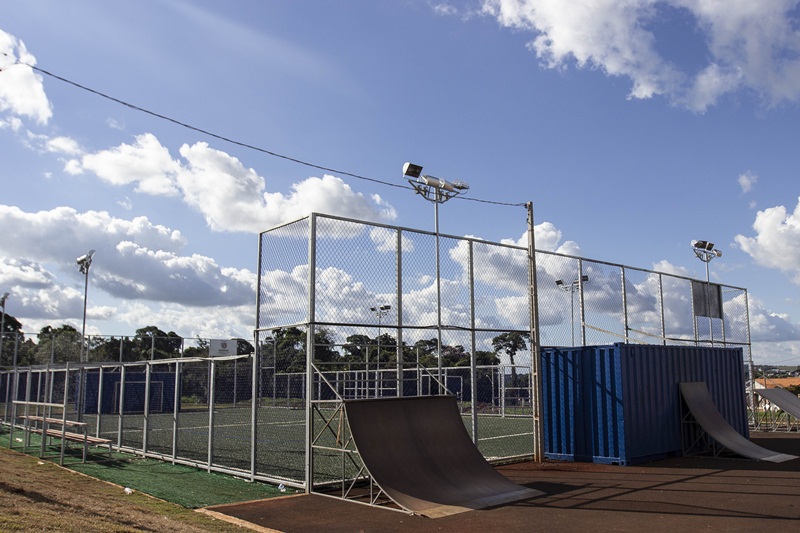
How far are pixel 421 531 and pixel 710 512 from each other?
365cm

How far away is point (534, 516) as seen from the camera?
330 inches

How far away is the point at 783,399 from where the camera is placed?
2066 centimetres

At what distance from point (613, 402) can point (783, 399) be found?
34.9ft

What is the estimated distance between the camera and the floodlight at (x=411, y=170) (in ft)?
40.2

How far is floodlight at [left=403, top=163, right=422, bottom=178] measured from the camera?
12.3 metres

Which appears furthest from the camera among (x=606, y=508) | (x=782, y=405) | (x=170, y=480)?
(x=782, y=405)

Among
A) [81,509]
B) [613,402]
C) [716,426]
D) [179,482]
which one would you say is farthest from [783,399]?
[81,509]

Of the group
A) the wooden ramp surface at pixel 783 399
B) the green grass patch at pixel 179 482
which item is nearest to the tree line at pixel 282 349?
the green grass patch at pixel 179 482

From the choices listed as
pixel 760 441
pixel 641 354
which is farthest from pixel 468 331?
pixel 760 441

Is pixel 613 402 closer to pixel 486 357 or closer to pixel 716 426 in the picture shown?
pixel 716 426

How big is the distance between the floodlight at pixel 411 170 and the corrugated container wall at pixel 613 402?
486 cm

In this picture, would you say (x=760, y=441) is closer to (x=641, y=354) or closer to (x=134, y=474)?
(x=641, y=354)

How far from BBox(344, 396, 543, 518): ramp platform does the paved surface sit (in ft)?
1.07

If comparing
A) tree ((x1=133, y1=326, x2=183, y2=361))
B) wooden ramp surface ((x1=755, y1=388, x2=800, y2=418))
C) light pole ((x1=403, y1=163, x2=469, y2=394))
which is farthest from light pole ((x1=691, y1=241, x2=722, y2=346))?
tree ((x1=133, y1=326, x2=183, y2=361))
